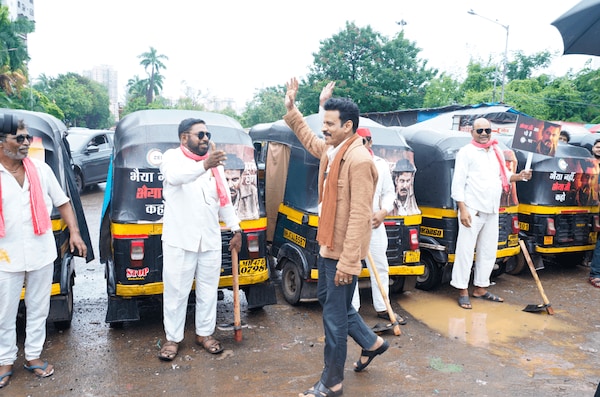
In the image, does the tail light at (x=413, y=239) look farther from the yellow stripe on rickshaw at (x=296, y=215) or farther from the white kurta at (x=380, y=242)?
the yellow stripe on rickshaw at (x=296, y=215)

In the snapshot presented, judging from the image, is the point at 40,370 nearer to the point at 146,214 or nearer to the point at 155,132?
the point at 146,214

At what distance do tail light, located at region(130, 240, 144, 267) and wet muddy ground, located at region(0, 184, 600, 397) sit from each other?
755 mm

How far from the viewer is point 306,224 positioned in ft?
17.2

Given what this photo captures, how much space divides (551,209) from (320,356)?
4.36 m

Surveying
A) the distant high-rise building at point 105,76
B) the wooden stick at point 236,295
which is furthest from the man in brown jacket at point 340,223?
the distant high-rise building at point 105,76

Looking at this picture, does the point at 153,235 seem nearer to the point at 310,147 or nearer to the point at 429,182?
the point at 310,147

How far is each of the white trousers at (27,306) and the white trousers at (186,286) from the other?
89cm

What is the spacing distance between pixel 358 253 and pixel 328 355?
0.83 m

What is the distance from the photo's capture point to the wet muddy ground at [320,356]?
3.66 m

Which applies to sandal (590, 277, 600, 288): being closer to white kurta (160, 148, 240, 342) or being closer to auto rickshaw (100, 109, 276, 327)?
auto rickshaw (100, 109, 276, 327)

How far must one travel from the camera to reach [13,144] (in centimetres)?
351

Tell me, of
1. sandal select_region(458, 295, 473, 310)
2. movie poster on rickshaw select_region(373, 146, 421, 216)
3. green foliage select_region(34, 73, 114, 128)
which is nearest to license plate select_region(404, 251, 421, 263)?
movie poster on rickshaw select_region(373, 146, 421, 216)

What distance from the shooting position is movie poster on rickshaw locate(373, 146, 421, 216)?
17.8 feet

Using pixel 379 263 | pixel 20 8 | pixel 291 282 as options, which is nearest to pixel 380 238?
pixel 379 263
